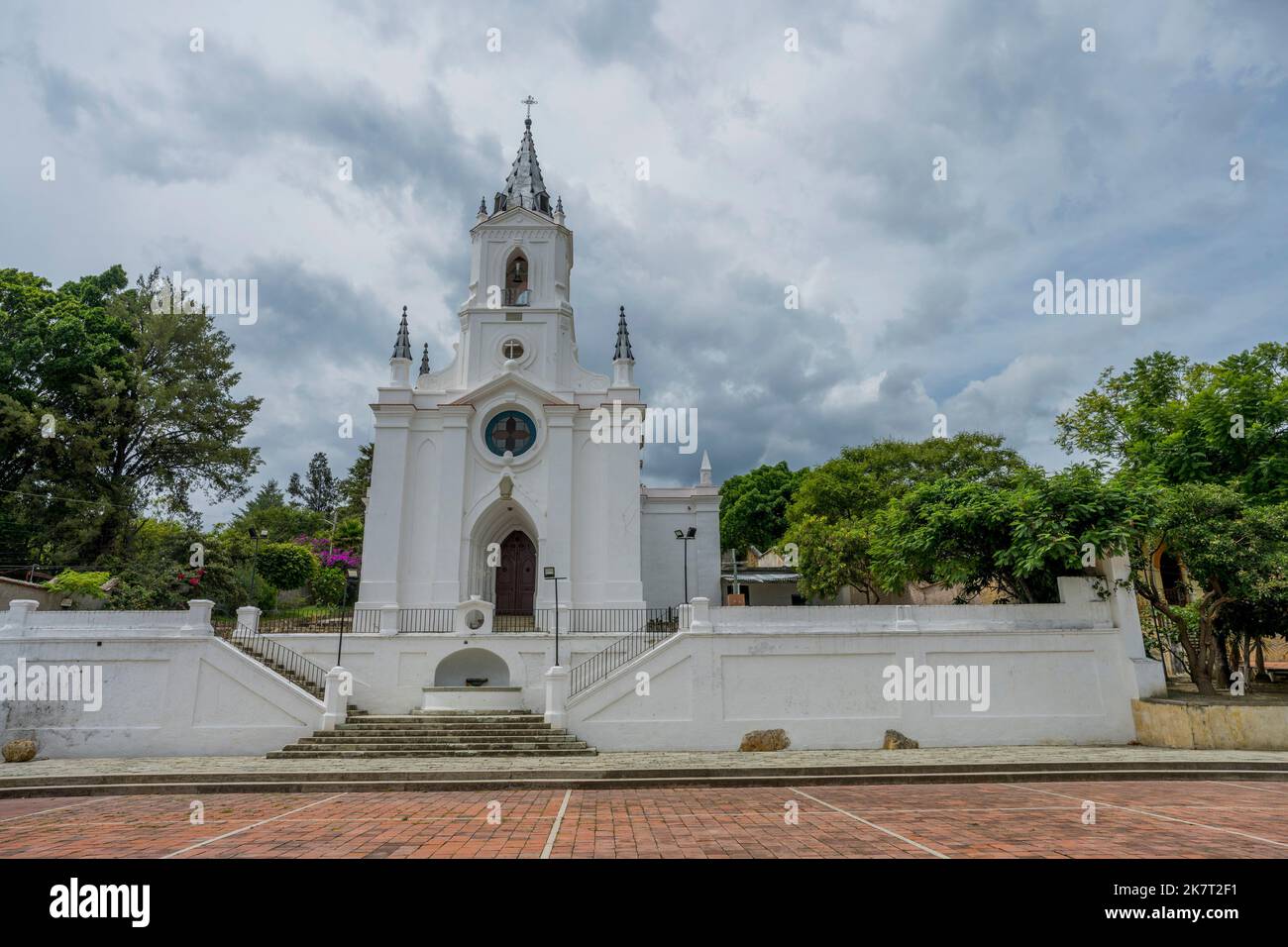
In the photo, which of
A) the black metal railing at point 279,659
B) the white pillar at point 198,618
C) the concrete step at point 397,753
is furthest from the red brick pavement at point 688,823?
the black metal railing at point 279,659

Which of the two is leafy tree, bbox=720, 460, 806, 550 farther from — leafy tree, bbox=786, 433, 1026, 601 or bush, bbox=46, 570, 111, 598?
bush, bbox=46, 570, 111, 598

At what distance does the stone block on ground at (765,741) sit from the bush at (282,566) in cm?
2316

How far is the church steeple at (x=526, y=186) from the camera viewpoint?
2870cm

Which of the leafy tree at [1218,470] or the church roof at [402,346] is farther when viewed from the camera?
the church roof at [402,346]

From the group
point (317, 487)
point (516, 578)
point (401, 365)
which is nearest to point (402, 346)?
point (401, 365)

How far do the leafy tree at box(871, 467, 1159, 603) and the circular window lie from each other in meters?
12.2

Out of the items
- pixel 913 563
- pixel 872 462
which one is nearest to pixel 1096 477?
pixel 913 563

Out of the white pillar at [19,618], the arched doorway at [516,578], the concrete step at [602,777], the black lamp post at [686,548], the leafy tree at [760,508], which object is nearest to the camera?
the concrete step at [602,777]

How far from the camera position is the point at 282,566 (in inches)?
1190

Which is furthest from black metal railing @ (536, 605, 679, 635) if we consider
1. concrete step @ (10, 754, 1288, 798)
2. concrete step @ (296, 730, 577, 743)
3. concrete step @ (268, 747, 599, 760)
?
concrete step @ (10, 754, 1288, 798)

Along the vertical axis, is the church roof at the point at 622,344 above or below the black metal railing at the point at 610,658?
above

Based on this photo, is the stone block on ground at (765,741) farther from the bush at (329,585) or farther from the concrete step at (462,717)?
the bush at (329,585)

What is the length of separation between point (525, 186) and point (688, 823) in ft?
90.0
